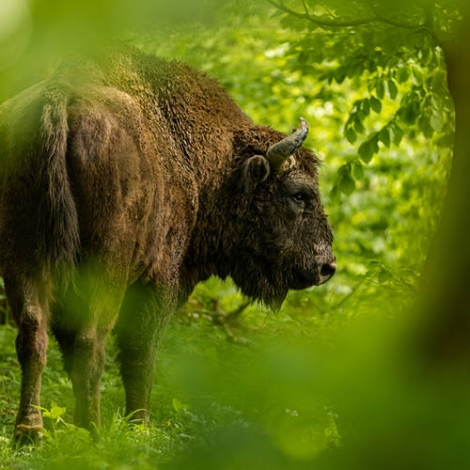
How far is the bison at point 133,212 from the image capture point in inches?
214

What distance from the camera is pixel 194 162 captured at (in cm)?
713

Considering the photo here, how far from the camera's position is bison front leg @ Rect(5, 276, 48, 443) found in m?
5.32

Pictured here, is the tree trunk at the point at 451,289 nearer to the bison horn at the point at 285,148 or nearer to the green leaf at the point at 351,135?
the bison horn at the point at 285,148

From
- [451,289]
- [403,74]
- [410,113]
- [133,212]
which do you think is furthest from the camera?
[410,113]

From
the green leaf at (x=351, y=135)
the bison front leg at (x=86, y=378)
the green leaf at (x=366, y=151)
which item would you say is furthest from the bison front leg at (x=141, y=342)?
the green leaf at (x=351, y=135)

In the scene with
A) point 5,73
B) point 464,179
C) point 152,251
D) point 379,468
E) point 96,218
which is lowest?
point 152,251

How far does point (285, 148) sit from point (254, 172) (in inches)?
13.0

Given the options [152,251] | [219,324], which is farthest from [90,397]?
[219,324]

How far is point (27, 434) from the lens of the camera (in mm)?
5301

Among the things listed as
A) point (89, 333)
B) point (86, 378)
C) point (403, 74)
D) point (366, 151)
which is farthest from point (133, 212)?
point (403, 74)

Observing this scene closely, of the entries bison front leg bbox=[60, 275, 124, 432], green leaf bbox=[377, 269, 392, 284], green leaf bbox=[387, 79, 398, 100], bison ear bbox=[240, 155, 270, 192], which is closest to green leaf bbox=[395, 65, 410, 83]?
green leaf bbox=[387, 79, 398, 100]

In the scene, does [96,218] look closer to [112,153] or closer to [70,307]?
[112,153]

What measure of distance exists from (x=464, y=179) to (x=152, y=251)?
5.39m

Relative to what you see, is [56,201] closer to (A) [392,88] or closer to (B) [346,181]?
(A) [392,88]
